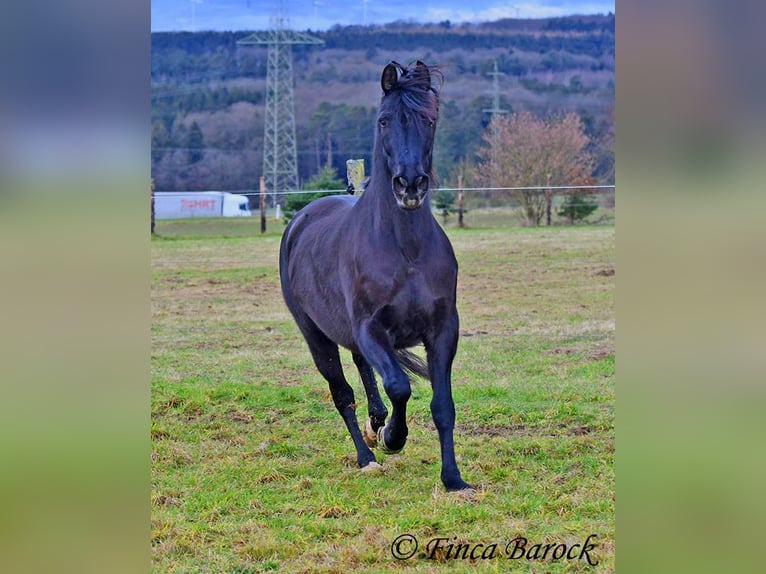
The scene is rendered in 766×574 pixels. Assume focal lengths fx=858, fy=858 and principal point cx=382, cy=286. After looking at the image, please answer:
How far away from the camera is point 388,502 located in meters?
4.20

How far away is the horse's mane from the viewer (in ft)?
12.9

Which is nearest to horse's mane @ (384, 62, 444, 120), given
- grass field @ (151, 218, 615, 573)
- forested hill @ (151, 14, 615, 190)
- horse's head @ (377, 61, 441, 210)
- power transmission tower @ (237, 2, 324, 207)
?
horse's head @ (377, 61, 441, 210)

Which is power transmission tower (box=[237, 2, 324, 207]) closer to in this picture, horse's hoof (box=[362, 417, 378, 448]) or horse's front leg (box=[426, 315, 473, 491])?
horse's hoof (box=[362, 417, 378, 448])

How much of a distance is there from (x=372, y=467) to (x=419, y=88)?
2095mm

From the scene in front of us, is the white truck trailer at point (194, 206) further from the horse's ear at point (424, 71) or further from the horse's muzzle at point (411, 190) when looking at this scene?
the horse's muzzle at point (411, 190)

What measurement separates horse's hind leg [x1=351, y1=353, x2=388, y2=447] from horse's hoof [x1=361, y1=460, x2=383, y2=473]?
0.14m

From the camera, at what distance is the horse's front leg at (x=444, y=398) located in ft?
13.9

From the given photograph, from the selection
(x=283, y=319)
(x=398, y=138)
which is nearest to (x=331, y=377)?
(x=398, y=138)

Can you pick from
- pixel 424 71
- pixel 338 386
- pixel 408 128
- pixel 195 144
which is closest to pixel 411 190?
pixel 408 128

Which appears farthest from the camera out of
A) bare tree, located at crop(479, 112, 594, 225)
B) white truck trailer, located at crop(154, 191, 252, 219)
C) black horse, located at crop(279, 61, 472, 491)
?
white truck trailer, located at crop(154, 191, 252, 219)

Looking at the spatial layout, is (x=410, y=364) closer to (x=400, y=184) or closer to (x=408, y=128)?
(x=400, y=184)

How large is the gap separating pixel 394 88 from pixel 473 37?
67080 millimetres
